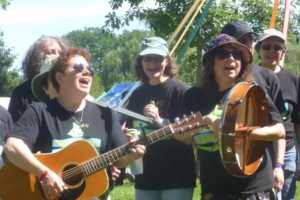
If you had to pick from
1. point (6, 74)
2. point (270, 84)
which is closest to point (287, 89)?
point (270, 84)

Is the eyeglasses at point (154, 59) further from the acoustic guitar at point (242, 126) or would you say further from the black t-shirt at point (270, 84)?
the acoustic guitar at point (242, 126)

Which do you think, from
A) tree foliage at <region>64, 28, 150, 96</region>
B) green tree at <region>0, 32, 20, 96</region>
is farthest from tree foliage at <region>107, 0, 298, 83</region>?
tree foliage at <region>64, 28, 150, 96</region>

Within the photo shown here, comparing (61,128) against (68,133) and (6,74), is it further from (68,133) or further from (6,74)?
(6,74)

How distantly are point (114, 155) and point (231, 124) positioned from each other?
0.93 meters

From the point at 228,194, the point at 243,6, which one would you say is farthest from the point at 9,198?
the point at 243,6

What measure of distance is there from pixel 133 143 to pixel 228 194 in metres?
0.75

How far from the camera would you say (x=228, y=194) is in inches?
187

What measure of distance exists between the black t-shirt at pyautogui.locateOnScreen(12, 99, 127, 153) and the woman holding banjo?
1.86ft

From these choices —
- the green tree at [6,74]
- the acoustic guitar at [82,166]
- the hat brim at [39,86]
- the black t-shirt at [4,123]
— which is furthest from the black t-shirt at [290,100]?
the green tree at [6,74]

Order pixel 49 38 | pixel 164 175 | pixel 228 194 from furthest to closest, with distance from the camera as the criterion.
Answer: pixel 49 38, pixel 164 175, pixel 228 194

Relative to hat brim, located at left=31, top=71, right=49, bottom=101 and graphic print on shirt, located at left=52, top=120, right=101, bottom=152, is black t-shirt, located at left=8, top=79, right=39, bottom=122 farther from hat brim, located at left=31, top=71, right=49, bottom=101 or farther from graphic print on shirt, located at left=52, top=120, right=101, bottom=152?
graphic print on shirt, located at left=52, top=120, right=101, bottom=152

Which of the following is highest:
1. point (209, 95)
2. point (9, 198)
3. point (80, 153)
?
point (209, 95)

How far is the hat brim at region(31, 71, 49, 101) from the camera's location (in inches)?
224

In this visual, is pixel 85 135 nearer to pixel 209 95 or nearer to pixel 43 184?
pixel 43 184
